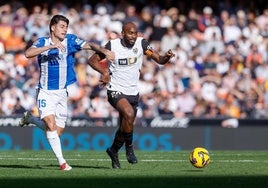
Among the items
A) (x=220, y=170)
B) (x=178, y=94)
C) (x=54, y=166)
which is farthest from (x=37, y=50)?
(x=178, y=94)

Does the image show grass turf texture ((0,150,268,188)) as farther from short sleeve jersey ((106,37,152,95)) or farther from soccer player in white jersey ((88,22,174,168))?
short sleeve jersey ((106,37,152,95))

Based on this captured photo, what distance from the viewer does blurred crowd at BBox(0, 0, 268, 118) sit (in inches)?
953

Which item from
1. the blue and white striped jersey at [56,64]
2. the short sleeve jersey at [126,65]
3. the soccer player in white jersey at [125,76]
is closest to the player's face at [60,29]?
the blue and white striped jersey at [56,64]

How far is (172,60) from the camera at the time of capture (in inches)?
1010

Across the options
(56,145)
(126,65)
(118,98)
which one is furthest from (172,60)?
→ (56,145)

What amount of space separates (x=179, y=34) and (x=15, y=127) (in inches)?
237

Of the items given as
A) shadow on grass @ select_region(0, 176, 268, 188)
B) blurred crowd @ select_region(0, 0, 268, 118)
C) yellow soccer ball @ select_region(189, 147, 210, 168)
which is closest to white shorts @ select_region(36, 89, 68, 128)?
shadow on grass @ select_region(0, 176, 268, 188)

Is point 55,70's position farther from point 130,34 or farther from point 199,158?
point 199,158

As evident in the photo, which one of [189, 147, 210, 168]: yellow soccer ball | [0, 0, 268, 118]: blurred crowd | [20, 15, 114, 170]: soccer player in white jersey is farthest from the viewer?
[0, 0, 268, 118]: blurred crowd

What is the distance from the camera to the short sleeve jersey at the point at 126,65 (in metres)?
A: 14.6

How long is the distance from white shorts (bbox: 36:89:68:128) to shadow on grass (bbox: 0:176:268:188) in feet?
6.16

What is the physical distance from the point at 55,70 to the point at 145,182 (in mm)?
3158

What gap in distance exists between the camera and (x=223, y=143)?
2308cm

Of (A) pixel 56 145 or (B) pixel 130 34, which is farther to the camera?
(B) pixel 130 34
